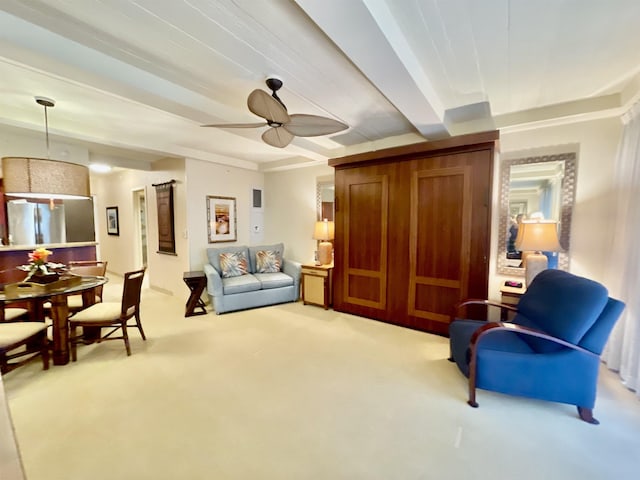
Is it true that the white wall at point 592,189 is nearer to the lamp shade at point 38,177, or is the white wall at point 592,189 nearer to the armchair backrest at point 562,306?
the armchair backrest at point 562,306

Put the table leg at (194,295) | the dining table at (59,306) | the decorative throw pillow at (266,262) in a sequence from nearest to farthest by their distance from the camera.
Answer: the dining table at (59,306), the table leg at (194,295), the decorative throw pillow at (266,262)

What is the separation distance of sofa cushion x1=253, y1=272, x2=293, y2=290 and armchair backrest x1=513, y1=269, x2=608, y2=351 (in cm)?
315

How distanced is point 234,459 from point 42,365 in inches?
91.2

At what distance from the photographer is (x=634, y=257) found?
232cm

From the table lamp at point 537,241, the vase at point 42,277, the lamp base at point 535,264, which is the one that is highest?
the table lamp at point 537,241

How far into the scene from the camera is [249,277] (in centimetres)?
452

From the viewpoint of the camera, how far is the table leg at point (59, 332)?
2598 millimetres

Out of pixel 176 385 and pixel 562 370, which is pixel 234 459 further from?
pixel 562 370

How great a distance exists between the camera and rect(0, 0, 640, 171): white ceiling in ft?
5.13

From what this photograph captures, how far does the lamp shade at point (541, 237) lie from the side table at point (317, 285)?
8.21 ft

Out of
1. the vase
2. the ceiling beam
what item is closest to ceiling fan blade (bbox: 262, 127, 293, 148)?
the ceiling beam

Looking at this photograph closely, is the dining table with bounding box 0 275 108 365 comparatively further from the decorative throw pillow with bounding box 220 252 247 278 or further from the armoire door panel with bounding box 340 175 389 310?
the armoire door panel with bounding box 340 175 389 310

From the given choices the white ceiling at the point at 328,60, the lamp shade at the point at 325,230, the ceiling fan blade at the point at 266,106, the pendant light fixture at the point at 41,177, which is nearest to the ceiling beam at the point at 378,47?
the white ceiling at the point at 328,60

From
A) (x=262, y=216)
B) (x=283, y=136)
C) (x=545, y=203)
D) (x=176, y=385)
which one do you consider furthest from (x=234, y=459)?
(x=262, y=216)
